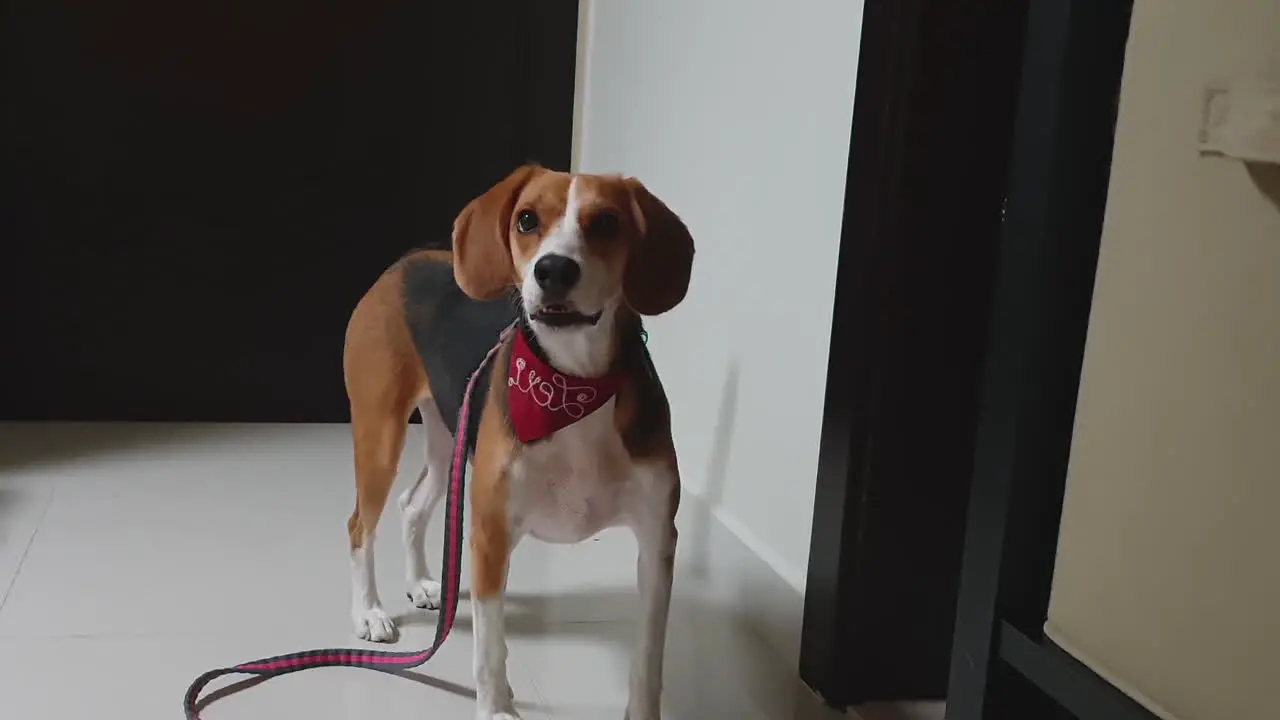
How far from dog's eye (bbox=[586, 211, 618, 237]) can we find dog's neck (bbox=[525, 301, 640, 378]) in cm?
9

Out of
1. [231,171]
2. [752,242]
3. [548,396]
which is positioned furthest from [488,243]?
[231,171]

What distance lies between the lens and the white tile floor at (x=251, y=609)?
4.30 ft

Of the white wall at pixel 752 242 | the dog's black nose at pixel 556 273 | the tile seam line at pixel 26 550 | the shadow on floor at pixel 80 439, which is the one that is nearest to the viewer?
the dog's black nose at pixel 556 273

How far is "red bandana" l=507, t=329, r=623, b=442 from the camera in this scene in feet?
3.71

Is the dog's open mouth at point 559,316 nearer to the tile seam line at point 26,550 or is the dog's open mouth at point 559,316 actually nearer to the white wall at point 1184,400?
the white wall at point 1184,400

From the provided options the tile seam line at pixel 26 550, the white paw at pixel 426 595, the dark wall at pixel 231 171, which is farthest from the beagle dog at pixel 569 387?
the dark wall at pixel 231 171

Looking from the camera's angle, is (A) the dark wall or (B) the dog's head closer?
(B) the dog's head

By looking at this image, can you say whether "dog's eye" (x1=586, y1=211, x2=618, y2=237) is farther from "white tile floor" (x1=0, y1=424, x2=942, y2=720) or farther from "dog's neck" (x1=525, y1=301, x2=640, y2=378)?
"white tile floor" (x1=0, y1=424, x2=942, y2=720)

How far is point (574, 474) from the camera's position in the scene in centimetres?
117

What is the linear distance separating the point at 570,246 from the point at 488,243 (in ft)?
0.39

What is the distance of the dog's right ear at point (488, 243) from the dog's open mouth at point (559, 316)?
8 centimetres

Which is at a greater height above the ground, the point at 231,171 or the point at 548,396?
the point at 231,171

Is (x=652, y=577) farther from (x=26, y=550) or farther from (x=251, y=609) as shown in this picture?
(x=26, y=550)

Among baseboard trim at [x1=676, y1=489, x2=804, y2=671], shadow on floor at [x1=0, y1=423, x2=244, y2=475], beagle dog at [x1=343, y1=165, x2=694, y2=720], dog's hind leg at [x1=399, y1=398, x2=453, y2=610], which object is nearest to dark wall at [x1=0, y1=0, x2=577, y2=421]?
shadow on floor at [x1=0, y1=423, x2=244, y2=475]
